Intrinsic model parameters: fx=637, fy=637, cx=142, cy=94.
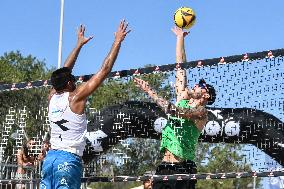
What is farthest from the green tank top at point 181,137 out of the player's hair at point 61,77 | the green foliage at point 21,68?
the green foliage at point 21,68

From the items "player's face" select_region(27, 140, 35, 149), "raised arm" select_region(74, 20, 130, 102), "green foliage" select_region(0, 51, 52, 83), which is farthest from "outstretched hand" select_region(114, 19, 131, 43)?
"green foliage" select_region(0, 51, 52, 83)

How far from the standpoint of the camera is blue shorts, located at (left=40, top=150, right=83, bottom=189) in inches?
270

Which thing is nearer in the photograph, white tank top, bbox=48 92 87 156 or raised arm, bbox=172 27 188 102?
white tank top, bbox=48 92 87 156

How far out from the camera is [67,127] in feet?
23.2

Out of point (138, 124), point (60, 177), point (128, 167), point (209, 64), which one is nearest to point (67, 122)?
point (60, 177)

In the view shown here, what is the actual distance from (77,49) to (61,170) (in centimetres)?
220

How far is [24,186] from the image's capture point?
37.3ft

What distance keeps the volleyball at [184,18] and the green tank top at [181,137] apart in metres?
1.81

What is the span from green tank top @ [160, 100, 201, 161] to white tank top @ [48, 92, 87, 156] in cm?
144

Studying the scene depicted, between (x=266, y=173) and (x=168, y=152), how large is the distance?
126 cm

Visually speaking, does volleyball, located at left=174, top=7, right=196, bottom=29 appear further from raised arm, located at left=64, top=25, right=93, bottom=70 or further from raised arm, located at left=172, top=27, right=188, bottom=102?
raised arm, located at left=64, top=25, right=93, bottom=70

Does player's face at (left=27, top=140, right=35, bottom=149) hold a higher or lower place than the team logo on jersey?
lower

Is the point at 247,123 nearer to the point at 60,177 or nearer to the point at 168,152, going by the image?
the point at 168,152

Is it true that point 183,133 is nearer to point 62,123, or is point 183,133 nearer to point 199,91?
point 199,91
